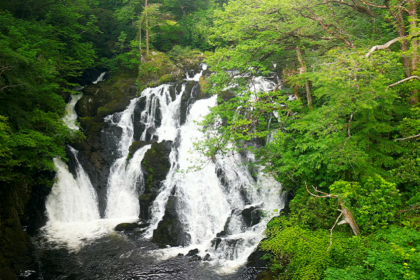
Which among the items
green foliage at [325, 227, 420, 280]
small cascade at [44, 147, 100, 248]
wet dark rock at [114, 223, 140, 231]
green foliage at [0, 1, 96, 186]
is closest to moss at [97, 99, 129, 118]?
green foliage at [0, 1, 96, 186]

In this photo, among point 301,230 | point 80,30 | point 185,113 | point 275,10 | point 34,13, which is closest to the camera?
point 301,230

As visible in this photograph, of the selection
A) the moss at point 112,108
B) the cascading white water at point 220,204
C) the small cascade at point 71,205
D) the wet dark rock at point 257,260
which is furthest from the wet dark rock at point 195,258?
the moss at point 112,108

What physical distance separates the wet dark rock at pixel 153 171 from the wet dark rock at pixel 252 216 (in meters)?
4.98

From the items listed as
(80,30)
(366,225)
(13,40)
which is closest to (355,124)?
(366,225)

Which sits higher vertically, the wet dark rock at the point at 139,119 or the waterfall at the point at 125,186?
the wet dark rock at the point at 139,119

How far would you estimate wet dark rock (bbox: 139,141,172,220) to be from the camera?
1382 centimetres

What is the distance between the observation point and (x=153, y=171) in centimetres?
1477

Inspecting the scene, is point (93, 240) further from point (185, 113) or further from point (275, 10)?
point (275, 10)

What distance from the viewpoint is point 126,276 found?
961 cm

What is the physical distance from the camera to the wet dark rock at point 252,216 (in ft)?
38.3

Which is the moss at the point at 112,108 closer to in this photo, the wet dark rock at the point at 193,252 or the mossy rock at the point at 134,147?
the mossy rock at the point at 134,147

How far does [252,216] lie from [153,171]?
613 centimetres

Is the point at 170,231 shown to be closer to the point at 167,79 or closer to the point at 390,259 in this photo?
the point at 390,259

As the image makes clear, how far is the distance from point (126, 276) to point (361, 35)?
41.2 feet
